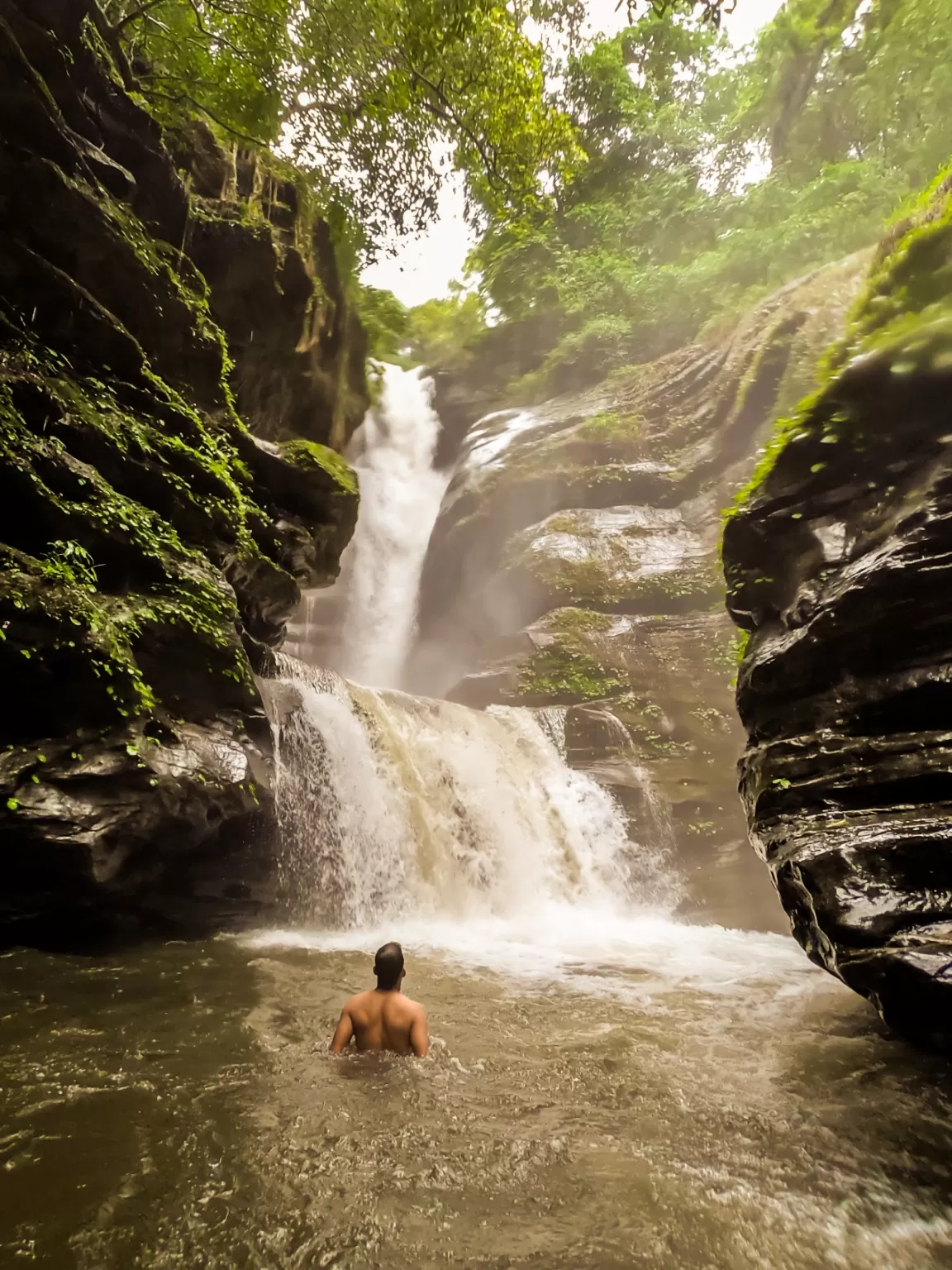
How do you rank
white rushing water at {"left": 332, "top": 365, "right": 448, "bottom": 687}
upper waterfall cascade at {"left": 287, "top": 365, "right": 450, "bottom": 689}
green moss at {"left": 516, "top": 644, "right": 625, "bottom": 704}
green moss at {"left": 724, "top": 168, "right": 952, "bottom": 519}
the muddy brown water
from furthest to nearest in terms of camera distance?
white rushing water at {"left": 332, "top": 365, "right": 448, "bottom": 687} → upper waterfall cascade at {"left": 287, "top": 365, "right": 450, "bottom": 689} → green moss at {"left": 516, "top": 644, "right": 625, "bottom": 704} → green moss at {"left": 724, "top": 168, "right": 952, "bottom": 519} → the muddy brown water

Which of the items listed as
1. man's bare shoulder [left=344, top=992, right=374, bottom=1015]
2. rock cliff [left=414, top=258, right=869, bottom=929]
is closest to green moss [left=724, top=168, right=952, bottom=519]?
man's bare shoulder [left=344, top=992, right=374, bottom=1015]

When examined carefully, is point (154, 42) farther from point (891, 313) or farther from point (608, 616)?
point (608, 616)

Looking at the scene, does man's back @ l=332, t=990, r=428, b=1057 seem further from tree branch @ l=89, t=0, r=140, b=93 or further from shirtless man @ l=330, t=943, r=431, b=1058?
tree branch @ l=89, t=0, r=140, b=93

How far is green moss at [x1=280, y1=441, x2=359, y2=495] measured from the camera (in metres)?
10.5

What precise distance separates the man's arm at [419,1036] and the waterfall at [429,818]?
14.4ft

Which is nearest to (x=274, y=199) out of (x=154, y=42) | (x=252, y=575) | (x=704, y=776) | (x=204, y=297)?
(x=154, y=42)

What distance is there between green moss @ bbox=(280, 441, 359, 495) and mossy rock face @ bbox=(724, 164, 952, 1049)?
6.80m

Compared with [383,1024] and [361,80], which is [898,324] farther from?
[361,80]

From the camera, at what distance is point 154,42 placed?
10062mm

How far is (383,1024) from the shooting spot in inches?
161

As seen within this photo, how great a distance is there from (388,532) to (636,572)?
9096 mm

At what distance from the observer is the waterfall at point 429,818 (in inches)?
341

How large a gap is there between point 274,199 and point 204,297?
4.27 meters

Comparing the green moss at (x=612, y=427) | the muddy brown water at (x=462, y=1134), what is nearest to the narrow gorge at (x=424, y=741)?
the muddy brown water at (x=462, y=1134)
